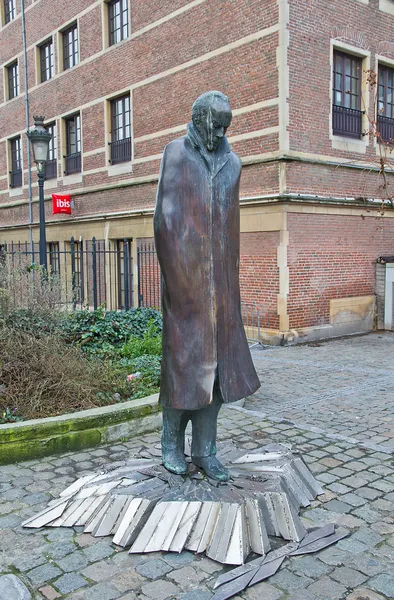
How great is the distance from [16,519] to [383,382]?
19.5 feet

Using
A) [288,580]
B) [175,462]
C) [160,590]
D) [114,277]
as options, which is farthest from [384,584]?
[114,277]

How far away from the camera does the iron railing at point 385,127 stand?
1388 cm

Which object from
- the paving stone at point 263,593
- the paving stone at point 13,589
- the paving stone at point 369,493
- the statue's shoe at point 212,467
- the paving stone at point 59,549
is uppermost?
the statue's shoe at point 212,467

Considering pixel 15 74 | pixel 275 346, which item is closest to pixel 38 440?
pixel 275 346

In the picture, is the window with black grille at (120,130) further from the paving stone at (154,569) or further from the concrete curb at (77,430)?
the paving stone at (154,569)

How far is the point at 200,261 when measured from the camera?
3193mm

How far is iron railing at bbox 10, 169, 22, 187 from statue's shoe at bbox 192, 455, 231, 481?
22.1 m

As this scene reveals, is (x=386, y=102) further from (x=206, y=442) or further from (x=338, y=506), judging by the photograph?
(x=206, y=442)

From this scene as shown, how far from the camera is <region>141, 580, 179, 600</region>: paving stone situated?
2773 millimetres

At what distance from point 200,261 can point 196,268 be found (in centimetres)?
5

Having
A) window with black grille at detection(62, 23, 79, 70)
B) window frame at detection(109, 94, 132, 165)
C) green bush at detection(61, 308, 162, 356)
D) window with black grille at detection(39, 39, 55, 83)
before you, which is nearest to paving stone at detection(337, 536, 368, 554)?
green bush at detection(61, 308, 162, 356)

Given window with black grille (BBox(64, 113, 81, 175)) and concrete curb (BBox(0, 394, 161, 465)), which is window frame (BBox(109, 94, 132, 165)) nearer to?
window with black grille (BBox(64, 113, 81, 175))

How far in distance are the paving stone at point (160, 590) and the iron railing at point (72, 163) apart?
17.8 metres

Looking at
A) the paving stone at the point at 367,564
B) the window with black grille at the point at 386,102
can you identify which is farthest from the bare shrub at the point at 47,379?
the window with black grille at the point at 386,102
